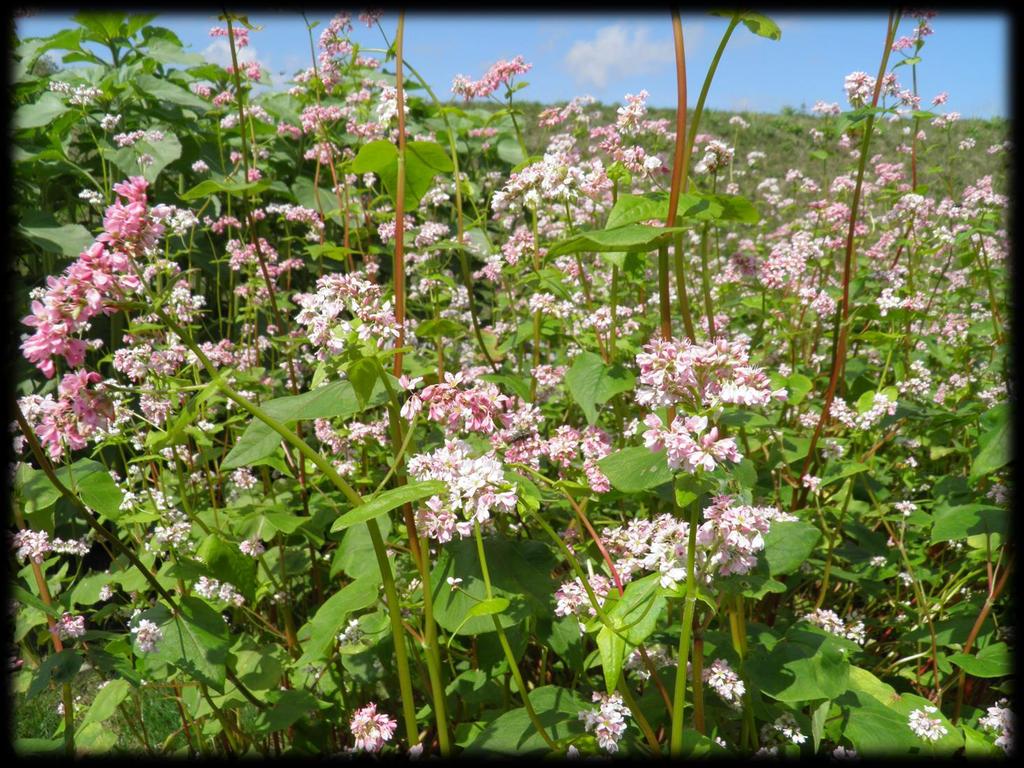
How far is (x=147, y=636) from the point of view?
1875 mm

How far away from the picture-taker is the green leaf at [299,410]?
155 cm

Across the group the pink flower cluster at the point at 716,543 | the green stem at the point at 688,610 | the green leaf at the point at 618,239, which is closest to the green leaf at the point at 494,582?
the pink flower cluster at the point at 716,543

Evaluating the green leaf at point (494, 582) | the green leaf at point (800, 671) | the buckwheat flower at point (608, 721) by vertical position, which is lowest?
the green leaf at point (800, 671)

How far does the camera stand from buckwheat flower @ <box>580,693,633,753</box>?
1.46 meters

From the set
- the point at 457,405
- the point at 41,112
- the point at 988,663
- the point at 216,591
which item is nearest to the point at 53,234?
the point at 41,112

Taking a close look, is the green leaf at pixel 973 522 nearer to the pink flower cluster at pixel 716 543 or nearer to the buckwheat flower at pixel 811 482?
the buckwheat flower at pixel 811 482

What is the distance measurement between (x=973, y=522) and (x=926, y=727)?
0.71 metres

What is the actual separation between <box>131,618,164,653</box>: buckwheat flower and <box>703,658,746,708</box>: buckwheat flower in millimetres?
1394

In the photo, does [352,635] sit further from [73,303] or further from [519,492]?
[73,303]

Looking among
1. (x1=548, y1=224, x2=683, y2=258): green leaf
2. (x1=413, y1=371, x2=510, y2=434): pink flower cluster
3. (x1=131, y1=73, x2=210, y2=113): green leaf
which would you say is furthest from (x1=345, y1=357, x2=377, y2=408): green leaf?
(x1=131, y1=73, x2=210, y2=113): green leaf

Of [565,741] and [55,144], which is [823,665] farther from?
[55,144]

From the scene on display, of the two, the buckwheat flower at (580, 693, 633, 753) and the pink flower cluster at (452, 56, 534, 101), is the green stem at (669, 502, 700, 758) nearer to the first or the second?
the buckwheat flower at (580, 693, 633, 753)

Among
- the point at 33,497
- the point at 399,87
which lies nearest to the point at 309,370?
the point at 33,497

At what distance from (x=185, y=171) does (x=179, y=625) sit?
12.0 ft
